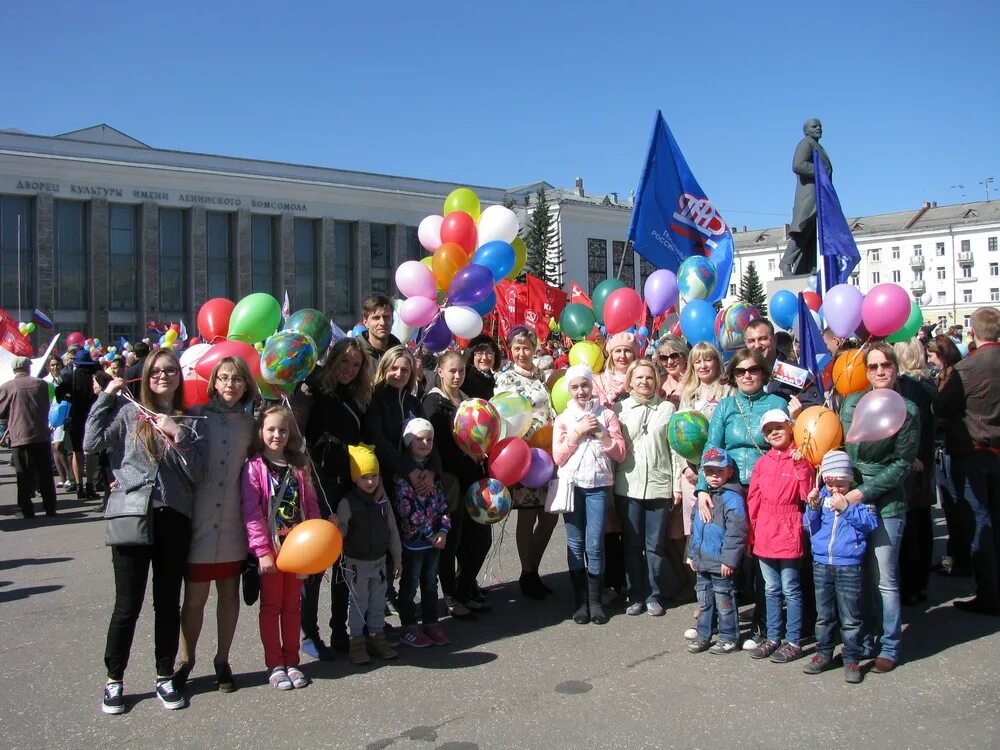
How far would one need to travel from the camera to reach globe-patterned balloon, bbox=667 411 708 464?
5.54 m

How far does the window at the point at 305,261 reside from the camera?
53281 millimetres

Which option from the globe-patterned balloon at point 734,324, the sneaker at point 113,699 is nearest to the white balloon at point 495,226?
the globe-patterned balloon at point 734,324

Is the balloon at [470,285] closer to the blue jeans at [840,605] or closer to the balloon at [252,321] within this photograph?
the balloon at [252,321]

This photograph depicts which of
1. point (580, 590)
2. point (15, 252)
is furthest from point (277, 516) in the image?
point (15, 252)

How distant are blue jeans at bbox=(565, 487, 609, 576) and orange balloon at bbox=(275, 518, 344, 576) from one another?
1992 millimetres

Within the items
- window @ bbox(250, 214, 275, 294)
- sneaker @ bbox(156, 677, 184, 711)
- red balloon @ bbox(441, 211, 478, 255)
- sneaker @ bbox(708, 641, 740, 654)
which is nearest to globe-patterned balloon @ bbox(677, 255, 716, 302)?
red balloon @ bbox(441, 211, 478, 255)

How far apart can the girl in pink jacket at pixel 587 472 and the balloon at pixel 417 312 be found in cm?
192

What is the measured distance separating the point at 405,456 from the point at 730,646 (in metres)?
2.25

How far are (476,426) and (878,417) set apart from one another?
7.82 ft

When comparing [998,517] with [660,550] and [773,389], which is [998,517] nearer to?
[773,389]

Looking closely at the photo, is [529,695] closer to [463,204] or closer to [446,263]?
[446,263]

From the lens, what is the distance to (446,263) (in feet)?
26.0

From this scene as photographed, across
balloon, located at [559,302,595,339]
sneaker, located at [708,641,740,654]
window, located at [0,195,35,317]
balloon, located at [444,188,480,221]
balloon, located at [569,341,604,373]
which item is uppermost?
window, located at [0,195,35,317]

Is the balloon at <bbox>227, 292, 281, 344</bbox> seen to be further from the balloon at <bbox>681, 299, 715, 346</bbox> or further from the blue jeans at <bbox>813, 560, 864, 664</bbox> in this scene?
the balloon at <bbox>681, 299, 715, 346</bbox>
